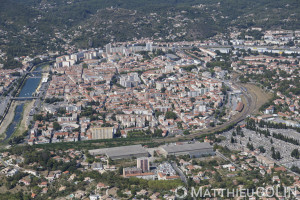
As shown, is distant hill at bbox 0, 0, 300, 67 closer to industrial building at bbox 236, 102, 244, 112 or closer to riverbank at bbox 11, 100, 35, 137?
riverbank at bbox 11, 100, 35, 137

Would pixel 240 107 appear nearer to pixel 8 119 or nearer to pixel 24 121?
pixel 24 121

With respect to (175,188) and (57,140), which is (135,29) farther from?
(175,188)

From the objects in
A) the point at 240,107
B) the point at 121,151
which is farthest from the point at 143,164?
the point at 240,107

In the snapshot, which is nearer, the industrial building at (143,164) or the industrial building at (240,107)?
the industrial building at (143,164)

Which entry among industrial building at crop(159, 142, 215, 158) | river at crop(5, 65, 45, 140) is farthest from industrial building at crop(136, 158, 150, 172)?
river at crop(5, 65, 45, 140)

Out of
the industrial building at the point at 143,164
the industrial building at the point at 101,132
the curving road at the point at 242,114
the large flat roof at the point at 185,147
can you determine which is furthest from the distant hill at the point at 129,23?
the industrial building at the point at 143,164

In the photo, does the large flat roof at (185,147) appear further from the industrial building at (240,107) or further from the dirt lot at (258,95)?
the dirt lot at (258,95)

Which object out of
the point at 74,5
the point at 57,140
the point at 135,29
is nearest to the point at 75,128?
the point at 57,140
